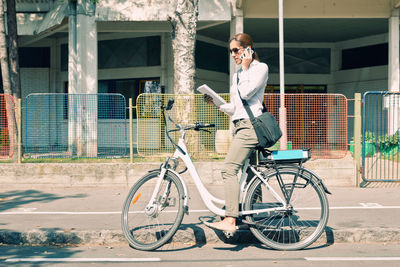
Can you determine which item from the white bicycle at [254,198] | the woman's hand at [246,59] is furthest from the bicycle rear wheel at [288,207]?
the woman's hand at [246,59]

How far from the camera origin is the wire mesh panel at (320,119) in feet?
32.5

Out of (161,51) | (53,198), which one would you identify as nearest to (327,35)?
(161,51)

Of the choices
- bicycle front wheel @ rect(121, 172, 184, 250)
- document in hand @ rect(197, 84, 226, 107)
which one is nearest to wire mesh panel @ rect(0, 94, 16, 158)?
bicycle front wheel @ rect(121, 172, 184, 250)

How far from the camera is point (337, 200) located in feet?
26.4

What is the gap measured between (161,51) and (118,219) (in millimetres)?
12571

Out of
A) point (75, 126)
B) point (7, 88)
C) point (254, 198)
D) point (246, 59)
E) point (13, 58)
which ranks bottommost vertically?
point (254, 198)

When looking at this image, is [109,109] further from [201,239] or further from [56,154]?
[201,239]

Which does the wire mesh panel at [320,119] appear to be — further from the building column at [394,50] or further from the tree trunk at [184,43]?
the building column at [394,50]

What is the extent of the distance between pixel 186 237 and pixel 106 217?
1655mm

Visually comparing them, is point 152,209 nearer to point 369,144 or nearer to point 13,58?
point 369,144

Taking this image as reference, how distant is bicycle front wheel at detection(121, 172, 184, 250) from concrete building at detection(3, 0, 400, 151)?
408 inches

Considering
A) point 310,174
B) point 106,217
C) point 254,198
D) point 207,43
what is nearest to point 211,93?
point 254,198

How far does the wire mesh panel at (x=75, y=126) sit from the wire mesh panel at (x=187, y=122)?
1.31 ft

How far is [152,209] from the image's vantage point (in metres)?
4.96
